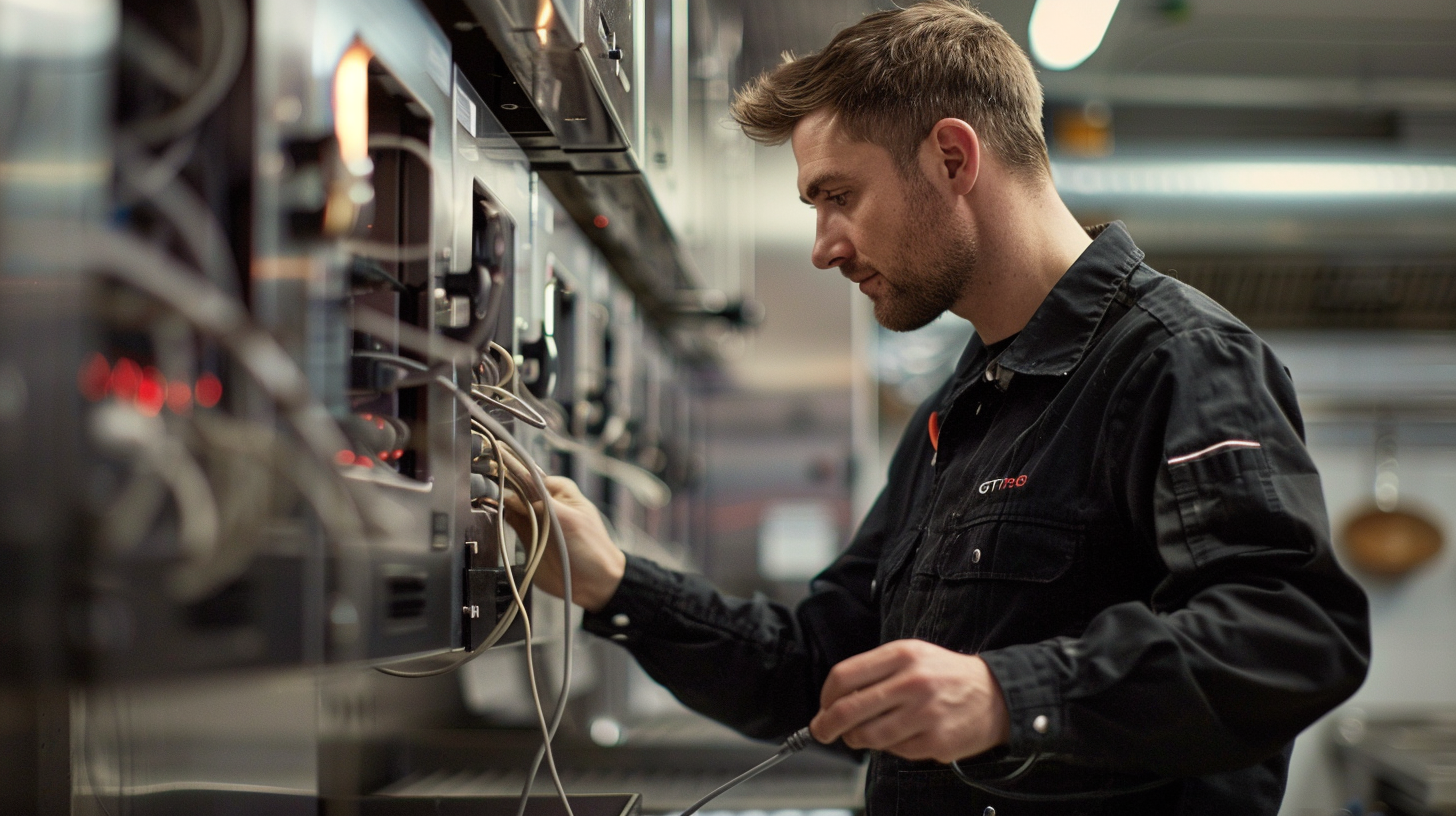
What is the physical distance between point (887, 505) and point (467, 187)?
0.66 meters

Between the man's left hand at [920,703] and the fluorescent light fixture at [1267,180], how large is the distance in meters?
2.67

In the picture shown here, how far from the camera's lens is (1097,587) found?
3.29ft

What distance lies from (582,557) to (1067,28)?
1.79 m

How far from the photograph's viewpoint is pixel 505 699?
6.88 ft

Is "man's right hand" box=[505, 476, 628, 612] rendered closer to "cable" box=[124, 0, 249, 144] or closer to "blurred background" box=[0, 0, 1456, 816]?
"blurred background" box=[0, 0, 1456, 816]

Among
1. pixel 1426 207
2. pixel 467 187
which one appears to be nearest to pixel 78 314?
pixel 467 187

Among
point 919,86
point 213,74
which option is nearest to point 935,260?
point 919,86

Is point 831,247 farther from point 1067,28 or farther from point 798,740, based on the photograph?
point 1067,28

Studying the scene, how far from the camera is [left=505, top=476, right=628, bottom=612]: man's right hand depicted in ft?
3.86

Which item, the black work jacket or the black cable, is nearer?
the black work jacket

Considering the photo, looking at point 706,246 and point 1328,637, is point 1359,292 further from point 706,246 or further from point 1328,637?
point 1328,637

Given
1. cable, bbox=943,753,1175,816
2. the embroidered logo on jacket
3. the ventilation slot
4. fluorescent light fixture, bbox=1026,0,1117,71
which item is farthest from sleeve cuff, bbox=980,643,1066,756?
fluorescent light fixture, bbox=1026,0,1117,71

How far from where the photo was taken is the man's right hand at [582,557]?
1.18 m

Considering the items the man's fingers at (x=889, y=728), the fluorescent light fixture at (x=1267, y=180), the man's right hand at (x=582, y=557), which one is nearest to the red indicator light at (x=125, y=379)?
the man's fingers at (x=889, y=728)
